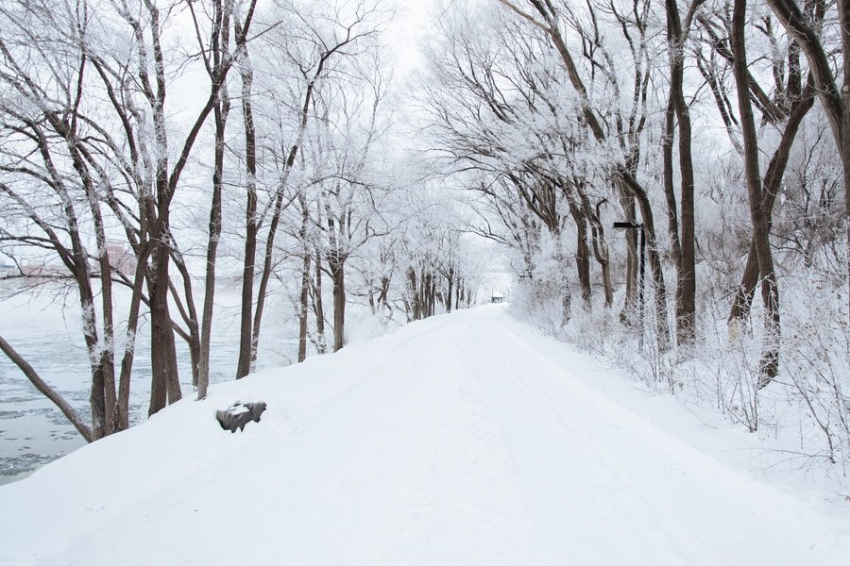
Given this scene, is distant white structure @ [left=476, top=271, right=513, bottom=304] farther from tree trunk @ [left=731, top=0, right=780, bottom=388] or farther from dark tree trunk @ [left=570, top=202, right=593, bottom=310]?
tree trunk @ [left=731, top=0, right=780, bottom=388]

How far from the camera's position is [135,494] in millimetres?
3430

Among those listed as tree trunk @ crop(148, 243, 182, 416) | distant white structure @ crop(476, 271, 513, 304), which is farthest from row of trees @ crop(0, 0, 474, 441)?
distant white structure @ crop(476, 271, 513, 304)

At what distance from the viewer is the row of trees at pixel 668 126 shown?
6.16m

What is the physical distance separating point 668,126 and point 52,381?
24.1 metres

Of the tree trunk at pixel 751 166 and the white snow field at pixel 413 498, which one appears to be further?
the tree trunk at pixel 751 166

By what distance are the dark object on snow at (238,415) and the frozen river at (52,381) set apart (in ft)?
24.1

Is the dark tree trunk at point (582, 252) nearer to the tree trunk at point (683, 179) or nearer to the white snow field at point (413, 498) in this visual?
the tree trunk at point (683, 179)

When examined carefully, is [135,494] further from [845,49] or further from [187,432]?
[845,49]

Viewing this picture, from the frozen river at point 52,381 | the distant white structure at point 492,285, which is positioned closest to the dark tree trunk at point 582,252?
the frozen river at point 52,381

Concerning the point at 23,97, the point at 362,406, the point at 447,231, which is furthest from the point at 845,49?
the point at 447,231

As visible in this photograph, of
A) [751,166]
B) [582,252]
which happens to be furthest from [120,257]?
[582,252]

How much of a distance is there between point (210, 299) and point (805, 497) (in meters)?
10.2

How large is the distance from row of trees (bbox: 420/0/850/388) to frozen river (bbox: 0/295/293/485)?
12439 mm

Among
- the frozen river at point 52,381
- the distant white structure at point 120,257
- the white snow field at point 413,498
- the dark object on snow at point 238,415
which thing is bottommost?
the frozen river at point 52,381
